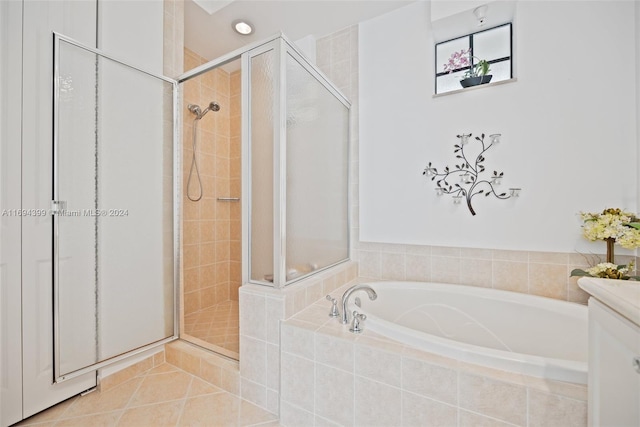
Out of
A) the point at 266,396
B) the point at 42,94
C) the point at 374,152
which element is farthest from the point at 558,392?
the point at 42,94

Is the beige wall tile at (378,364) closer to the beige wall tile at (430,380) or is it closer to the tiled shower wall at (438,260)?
the beige wall tile at (430,380)

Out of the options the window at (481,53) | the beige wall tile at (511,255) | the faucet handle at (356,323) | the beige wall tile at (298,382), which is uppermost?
the window at (481,53)

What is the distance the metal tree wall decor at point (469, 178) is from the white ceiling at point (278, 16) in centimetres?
122

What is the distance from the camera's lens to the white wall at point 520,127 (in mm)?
1604

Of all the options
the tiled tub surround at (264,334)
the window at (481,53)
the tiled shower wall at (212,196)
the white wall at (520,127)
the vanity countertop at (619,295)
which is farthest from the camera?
the tiled shower wall at (212,196)

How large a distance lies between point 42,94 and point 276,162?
118 cm

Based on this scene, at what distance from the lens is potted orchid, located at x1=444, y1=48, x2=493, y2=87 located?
1918 mm

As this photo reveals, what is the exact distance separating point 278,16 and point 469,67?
5.12 ft

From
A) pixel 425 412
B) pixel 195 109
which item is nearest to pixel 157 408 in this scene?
pixel 425 412

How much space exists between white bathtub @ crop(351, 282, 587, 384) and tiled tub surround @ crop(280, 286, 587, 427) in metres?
0.04

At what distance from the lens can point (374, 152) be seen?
2.30 meters

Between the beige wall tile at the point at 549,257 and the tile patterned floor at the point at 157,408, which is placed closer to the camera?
the tile patterned floor at the point at 157,408

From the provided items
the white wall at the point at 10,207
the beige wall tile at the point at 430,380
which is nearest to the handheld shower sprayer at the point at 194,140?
the white wall at the point at 10,207

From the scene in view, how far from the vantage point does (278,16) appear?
7.70 feet
